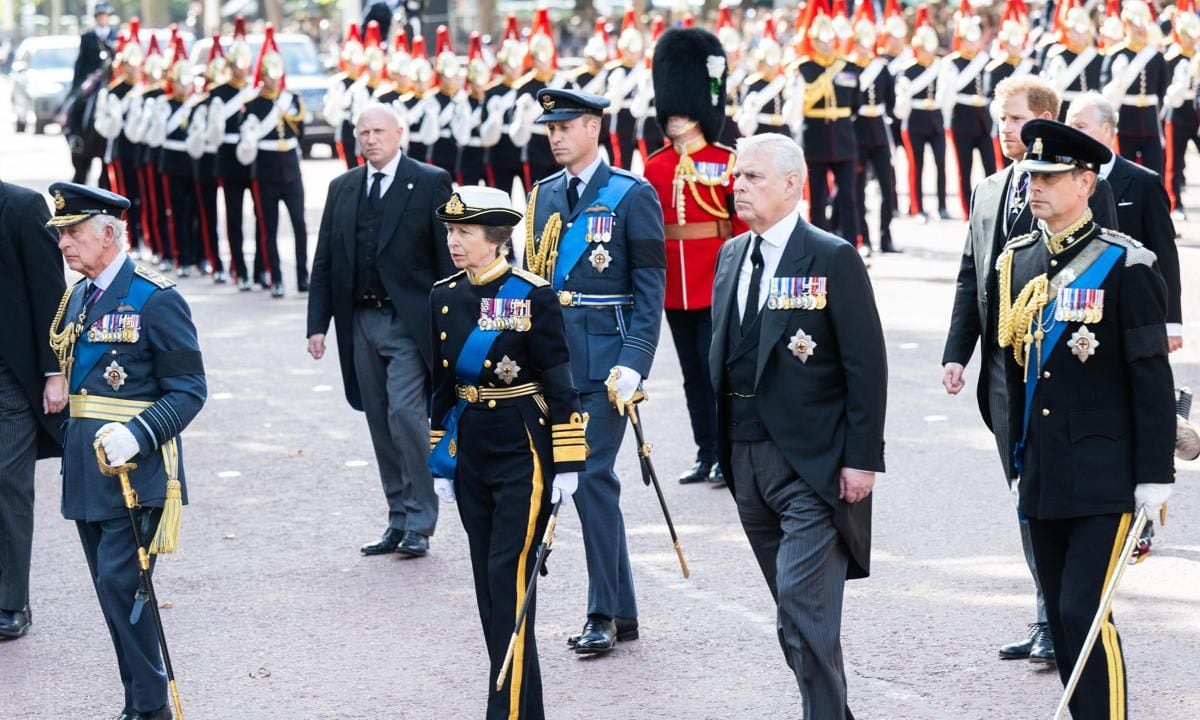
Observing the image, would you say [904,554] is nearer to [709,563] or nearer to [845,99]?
[709,563]

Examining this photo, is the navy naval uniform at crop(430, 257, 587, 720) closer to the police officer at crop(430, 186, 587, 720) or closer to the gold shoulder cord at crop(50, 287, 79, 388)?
the police officer at crop(430, 186, 587, 720)

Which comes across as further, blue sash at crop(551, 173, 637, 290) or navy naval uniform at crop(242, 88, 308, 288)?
navy naval uniform at crop(242, 88, 308, 288)

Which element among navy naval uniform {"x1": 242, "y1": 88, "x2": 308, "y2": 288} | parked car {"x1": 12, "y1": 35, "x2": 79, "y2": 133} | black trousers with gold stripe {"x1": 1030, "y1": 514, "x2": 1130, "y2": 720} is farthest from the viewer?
parked car {"x1": 12, "y1": 35, "x2": 79, "y2": 133}

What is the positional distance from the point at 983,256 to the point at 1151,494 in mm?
1308

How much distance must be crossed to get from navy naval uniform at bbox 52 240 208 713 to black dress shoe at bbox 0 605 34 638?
47.8 inches

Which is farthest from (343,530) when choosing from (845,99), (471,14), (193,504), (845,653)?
(471,14)

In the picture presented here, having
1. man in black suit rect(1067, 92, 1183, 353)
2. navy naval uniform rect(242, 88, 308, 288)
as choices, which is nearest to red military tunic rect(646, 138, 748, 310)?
man in black suit rect(1067, 92, 1183, 353)

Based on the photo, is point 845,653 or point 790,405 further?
point 845,653

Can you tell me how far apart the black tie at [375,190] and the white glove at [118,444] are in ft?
8.21

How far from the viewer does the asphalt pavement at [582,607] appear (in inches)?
238

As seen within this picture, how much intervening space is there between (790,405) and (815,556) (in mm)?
397

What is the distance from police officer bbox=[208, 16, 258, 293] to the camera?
1590 cm

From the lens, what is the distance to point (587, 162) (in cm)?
676

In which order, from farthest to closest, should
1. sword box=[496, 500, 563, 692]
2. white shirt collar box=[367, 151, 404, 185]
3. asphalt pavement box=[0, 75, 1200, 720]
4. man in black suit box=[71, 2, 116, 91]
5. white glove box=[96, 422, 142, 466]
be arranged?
man in black suit box=[71, 2, 116, 91] → white shirt collar box=[367, 151, 404, 185] → asphalt pavement box=[0, 75, 1200, 720] → white glove box=[96, 422, 142, 466] → sword box=[496, 500, 563, 692]
